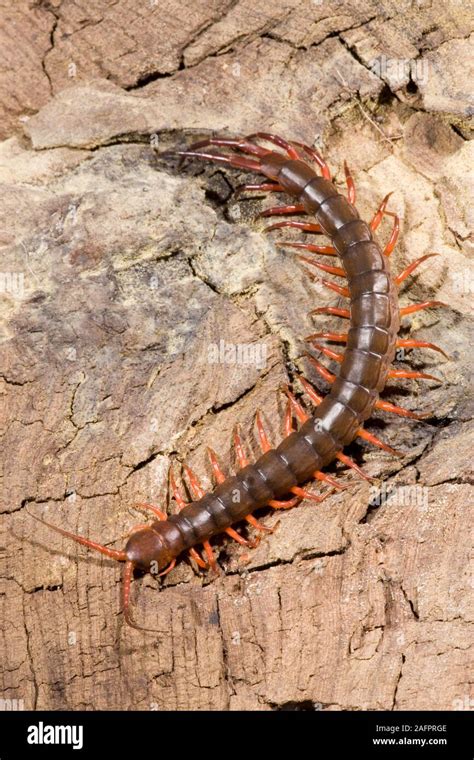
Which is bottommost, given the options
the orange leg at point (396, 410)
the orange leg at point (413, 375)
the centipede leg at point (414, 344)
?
the orange leg at point (396, 410)

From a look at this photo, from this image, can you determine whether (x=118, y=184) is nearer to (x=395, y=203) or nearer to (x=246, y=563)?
(x=395, y=203)

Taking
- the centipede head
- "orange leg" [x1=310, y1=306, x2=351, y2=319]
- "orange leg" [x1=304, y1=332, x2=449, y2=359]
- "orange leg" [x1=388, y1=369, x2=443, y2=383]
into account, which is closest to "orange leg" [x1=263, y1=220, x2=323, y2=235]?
"orange leg" [x1=310, y1=306, x2=351, y2=319]

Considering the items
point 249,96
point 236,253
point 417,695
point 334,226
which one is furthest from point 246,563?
point 249,96

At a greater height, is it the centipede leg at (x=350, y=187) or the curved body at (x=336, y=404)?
the centipede leg at (x=350, y=187)

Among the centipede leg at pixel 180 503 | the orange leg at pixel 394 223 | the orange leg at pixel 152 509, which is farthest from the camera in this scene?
the orange leg at pixel 394 223

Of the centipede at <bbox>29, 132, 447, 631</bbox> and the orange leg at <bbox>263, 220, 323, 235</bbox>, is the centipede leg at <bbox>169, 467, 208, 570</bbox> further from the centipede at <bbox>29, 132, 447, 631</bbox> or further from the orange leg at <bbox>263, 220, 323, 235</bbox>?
the orange leg at <bbox>263, 220, 323, 235</bbox>

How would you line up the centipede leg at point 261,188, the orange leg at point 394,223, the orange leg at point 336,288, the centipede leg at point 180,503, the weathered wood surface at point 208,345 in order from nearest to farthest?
the weathered wood surface at point 208,345
the centipede leg at point 180,503
the orange leg at point 336,288
the orange leg at point 394,223
the centipede leg at point 261,188

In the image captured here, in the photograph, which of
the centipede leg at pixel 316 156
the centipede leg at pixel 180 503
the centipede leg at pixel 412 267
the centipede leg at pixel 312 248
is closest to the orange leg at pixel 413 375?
the centipede leg at pixel 412 267

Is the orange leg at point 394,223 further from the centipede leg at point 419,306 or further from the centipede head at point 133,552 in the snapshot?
the centipede head at point 133,552
